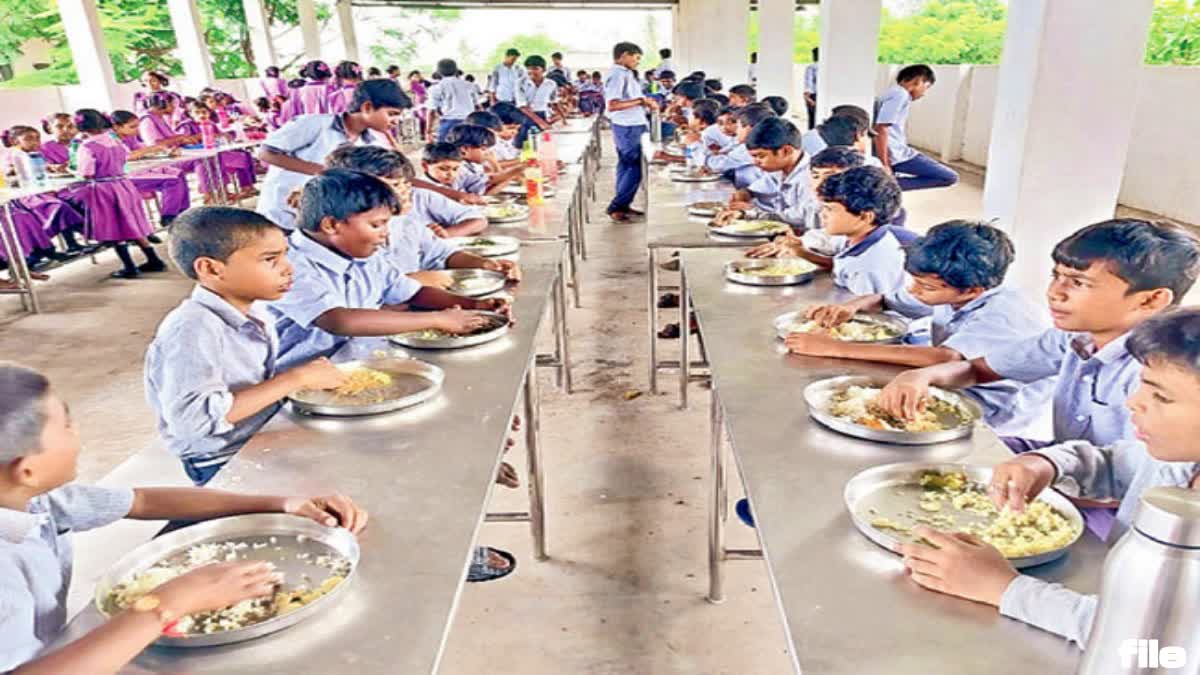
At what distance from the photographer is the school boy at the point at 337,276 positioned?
6.81ft

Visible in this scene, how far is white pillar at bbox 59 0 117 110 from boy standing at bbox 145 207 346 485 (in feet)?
31.0

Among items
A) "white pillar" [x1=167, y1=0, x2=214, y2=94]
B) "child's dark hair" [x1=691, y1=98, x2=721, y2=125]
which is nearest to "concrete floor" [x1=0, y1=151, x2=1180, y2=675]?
"child's dark hair" [x1=691, y1=98, x2=721, y2=125]

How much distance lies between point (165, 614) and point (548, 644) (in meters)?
1.46

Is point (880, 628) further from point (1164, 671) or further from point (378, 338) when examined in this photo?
point (378, 338)

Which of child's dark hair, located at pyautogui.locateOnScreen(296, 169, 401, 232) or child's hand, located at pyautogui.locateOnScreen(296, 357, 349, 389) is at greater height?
child's dark hair, located at pyautogui.locateOnScreen(296, 169, 401, 232)

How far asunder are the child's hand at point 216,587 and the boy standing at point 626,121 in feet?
21.7

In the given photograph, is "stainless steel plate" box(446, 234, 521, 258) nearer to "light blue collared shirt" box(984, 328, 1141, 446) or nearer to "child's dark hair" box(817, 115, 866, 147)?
"child's dark hair" box(817, 115, 866, 147)

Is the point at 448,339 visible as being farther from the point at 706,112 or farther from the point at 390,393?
the point at 706,112

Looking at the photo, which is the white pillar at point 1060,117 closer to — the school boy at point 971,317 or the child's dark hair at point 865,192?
the child's dark hair at point 865,192

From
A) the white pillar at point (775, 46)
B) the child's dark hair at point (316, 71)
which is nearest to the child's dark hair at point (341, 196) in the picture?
the white pillar at point (775, 46)

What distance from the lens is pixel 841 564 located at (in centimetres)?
A: 115

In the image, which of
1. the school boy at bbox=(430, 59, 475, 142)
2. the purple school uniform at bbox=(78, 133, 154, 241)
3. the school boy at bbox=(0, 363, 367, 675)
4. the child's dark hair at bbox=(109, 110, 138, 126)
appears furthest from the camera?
the school boy at bbox=(430, 59, 475, 142)

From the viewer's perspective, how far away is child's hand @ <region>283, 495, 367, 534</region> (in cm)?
125

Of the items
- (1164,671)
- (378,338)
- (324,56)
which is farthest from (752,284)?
(324,56)
